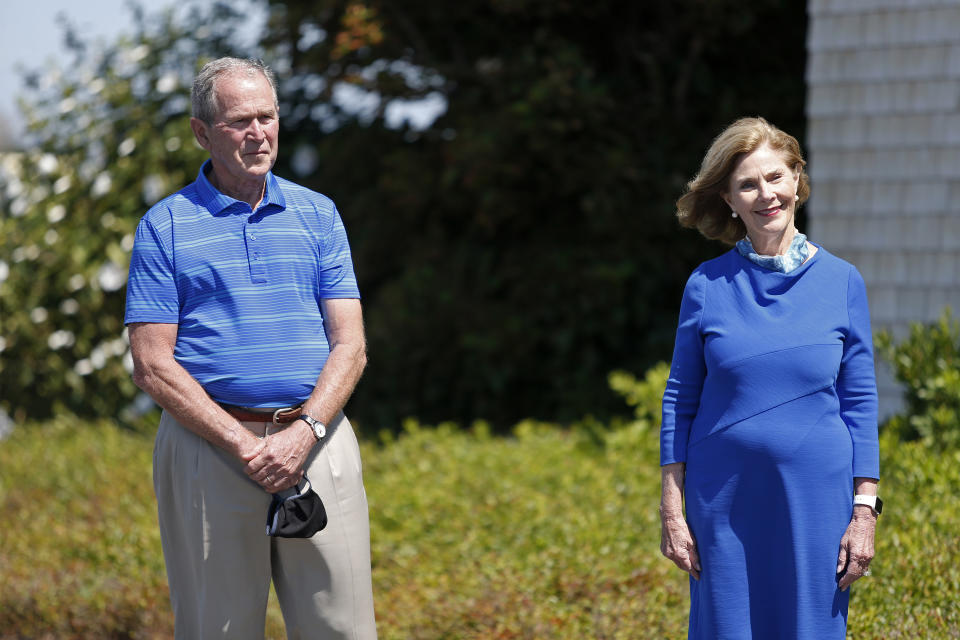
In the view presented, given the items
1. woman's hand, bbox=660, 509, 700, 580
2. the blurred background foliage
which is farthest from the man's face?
the blurred background foliage

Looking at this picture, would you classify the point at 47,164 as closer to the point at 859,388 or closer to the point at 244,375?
the point at 244,375

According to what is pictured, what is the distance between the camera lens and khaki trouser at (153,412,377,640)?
8.51 ft

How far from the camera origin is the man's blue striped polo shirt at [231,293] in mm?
2555

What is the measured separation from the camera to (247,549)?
8.61 ft

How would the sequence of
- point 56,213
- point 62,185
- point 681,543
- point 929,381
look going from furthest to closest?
point 62,185
point 56,213
point 929,381
point 681,543

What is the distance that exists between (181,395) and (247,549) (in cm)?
41

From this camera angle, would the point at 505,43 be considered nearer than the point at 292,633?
No

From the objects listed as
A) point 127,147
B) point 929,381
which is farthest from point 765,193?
point 127,147

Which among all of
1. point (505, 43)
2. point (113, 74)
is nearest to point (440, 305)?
point (505, 43)

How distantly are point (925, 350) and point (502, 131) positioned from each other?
3725 millimetres

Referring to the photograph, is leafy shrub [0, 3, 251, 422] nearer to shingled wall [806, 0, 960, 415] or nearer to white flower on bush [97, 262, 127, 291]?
white flower on bush [97, 262, 127, 291]

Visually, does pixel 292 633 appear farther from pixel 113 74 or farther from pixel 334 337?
pixel 113 74

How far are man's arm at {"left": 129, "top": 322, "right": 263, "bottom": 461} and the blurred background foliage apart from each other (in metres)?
5.60

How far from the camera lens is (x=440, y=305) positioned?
344 inches
